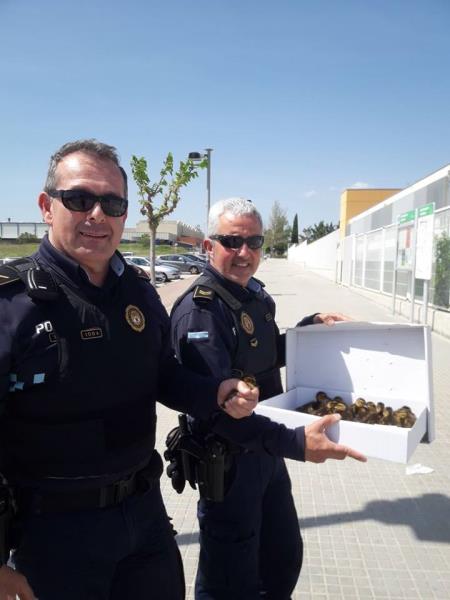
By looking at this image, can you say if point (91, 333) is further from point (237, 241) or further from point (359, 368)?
point (359, 368)

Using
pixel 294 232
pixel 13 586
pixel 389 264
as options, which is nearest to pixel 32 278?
pixel 13 586

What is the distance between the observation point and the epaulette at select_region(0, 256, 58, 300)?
4.85 ft

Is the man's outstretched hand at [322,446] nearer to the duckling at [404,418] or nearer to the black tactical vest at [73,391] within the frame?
the duckling at [404,418]

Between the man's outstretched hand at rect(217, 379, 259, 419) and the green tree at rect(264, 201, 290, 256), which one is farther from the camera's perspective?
the green tree at rect(264, 201, 290, 256)

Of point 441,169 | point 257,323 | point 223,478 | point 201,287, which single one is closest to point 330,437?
point 223,478

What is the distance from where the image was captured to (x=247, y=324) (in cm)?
217

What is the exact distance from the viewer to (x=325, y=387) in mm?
2486

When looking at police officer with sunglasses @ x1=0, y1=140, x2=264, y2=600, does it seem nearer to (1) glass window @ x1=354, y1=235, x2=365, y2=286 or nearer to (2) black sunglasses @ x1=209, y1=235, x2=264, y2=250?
(2) black sunglasses @ x1=209, y1=235, x2=264, y2=250

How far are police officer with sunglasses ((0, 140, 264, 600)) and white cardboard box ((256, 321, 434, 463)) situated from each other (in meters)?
0.61

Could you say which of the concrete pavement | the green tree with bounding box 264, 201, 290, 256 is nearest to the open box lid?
the concrete pavement

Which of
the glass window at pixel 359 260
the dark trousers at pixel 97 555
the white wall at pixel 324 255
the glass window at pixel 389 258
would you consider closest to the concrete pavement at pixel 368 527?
the dark trousers at pixel 97 555

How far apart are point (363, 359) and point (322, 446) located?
82cm

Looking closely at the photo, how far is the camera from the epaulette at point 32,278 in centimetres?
148

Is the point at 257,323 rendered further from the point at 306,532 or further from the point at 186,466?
the point at 306,532
